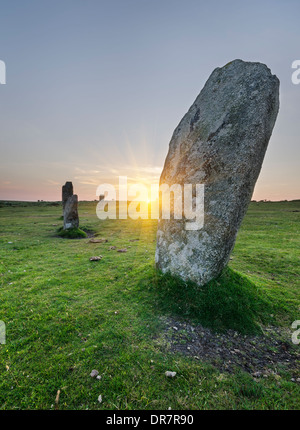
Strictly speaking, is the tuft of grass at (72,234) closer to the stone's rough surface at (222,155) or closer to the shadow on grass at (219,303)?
the shadow on grass at (219,303)

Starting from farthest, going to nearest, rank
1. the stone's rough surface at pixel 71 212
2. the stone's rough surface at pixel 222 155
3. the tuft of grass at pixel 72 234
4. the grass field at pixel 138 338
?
the stone's rough surface at pixel 71 212, the tuft of grass at pixel 72 234, the stone's rough surface at pixel 222 155, the grass field at pixel 138 338

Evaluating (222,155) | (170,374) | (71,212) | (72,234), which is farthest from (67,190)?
(170,374)

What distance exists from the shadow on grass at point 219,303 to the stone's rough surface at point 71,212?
1352 cm

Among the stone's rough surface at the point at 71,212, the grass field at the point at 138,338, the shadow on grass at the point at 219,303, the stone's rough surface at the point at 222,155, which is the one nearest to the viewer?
the grass field at the point at 138,338

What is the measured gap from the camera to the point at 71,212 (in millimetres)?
17984

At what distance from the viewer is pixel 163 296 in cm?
627

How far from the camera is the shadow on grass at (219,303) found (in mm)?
5387

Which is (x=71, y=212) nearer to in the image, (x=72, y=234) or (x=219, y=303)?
(x=72, y=234)

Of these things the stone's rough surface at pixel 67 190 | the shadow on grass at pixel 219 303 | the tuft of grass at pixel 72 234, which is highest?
the stone's rough surface at pixel 67 190

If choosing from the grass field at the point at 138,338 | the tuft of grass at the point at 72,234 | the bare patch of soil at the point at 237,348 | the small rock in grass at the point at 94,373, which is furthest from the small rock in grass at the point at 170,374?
the tuft of grass at the point at 72,234
